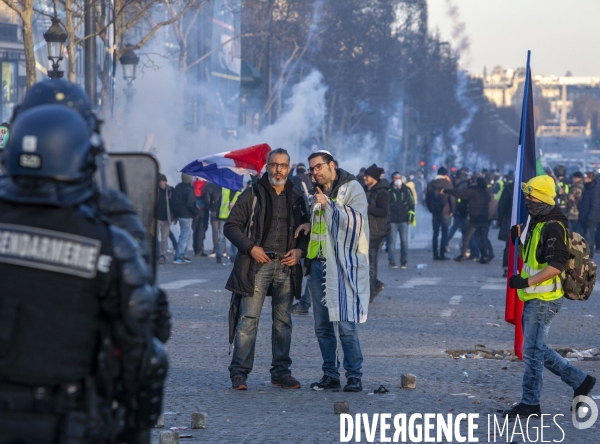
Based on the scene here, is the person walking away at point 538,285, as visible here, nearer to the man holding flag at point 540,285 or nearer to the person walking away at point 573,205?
the man holding flag at point 540,285

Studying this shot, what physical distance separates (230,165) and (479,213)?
960cm

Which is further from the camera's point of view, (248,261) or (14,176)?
(248,261)

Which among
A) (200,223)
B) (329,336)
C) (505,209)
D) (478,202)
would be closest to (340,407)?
(329,336)

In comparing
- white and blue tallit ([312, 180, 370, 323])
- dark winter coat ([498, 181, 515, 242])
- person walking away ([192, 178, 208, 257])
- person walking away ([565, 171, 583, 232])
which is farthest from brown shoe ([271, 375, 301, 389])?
person walking away ([565, 171, 583, 232])

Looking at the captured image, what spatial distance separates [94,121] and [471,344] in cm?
754

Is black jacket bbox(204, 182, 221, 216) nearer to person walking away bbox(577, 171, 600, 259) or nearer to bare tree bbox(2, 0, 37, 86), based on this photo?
bare tree bbox(2, 0, 37, 86)

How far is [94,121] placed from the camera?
3.75 metres

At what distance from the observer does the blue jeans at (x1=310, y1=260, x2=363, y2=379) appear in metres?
8.13

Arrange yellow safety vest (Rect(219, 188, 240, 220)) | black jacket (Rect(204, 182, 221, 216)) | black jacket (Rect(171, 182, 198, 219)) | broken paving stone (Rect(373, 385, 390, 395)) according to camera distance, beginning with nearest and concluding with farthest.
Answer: broken paving stone (Rect(373, 385, 390, 395))
yellow safety vest (Rect(219, 188, 240, 220))
black jacket (Rect(171, 182, 198, 219))
black jacket (Rect(204, 182, 221, 216))

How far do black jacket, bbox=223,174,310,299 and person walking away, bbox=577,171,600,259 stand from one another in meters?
15.7

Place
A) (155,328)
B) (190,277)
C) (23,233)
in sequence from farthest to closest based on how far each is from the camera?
(190,277)
(155,328)
(23,233)

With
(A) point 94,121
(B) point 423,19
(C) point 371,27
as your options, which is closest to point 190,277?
(A) point 94,121

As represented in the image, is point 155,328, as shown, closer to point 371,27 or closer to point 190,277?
point 190,277

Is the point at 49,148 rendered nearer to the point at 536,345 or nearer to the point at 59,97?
the point at 59,97
